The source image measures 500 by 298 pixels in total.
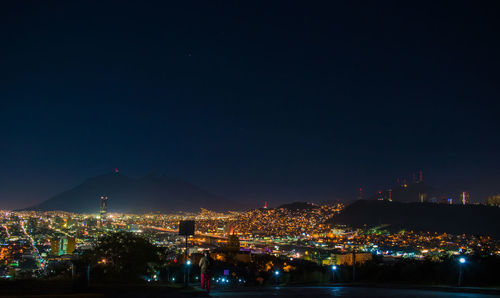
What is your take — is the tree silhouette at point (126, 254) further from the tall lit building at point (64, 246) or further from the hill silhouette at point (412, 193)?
the hill silhouette at point (412, 193)

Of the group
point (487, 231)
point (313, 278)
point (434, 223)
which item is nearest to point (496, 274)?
point (313, 278)

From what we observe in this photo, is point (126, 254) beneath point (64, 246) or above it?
above

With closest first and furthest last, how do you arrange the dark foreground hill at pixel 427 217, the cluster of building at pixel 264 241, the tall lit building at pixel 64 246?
1. the tall lit building at pixel 64 246
2. the cluster of building at pixel 264 241
3. the dark foreground hill at pixel 427 217

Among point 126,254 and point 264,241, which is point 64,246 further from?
point 264,241

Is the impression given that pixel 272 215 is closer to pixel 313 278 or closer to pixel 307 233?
pixel 307 233

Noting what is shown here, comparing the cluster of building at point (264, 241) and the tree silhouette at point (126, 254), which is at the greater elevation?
the tree silhouette at point (126, 254)

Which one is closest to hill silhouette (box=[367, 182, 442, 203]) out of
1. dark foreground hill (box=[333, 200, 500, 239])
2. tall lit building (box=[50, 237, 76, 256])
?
dark foreground hill (box=[333, 200, 500, 239])

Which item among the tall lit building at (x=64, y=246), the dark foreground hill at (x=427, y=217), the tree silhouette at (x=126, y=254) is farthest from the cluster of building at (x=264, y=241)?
the dark foreground hill at (x=427, y=217)

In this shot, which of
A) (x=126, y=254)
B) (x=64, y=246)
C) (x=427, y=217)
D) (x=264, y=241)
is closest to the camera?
(x=126, y=254)

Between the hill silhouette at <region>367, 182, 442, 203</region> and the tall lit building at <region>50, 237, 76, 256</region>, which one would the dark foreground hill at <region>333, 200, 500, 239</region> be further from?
the tall lit building at <region>50, 237, 76, 256</region>

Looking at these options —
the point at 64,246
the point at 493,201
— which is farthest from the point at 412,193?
the point at 64,246
